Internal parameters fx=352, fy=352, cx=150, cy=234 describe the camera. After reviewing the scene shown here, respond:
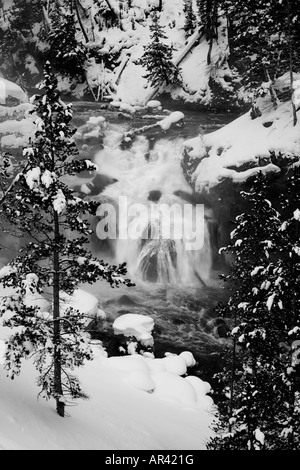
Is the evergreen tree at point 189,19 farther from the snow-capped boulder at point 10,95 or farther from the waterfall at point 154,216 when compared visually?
the snow-capped boulder at point 10,95

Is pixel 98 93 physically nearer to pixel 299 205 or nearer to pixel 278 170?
pixel 278 170

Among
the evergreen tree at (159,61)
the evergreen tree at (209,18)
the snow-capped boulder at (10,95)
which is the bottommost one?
the snow-capped boulder at (10,95)

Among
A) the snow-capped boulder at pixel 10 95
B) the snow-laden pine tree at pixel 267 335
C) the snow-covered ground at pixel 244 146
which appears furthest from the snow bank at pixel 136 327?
the snow-capped boulder at pixel 10 95

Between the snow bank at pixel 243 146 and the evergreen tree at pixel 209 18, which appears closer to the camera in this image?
the snow bank at pixel 243 146

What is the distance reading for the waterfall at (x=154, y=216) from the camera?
2700 cm

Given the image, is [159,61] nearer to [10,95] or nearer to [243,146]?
[10,95]

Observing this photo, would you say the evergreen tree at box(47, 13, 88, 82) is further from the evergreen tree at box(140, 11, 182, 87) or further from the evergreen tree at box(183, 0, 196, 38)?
the evergreen tree at box(183, 0, 196, 38)

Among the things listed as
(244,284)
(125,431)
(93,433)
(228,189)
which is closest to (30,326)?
(93,433)

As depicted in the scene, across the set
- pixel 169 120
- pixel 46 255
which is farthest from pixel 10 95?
pixel 46 255

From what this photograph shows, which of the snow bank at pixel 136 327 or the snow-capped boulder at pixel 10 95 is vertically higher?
the snow-capped boulder at pixel 10 95

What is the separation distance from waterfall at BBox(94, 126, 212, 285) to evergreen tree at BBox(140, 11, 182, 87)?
10.8m

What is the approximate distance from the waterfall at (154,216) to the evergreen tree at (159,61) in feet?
35.5
